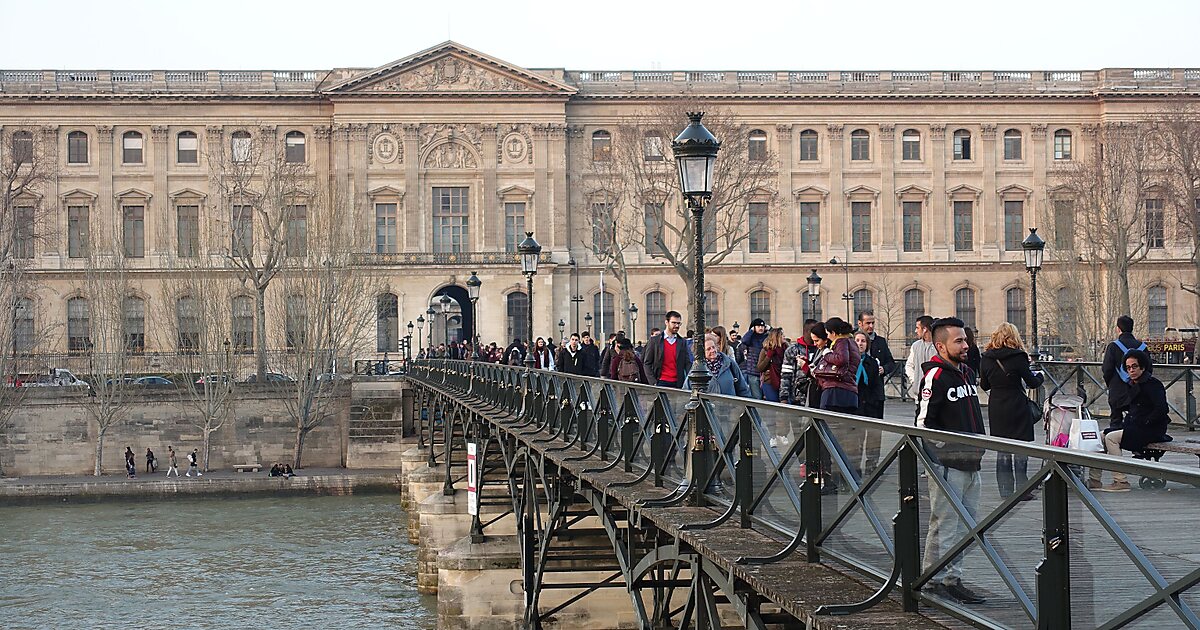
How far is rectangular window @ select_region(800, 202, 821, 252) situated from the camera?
7904 cm

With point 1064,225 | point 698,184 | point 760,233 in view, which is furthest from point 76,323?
point 698,184

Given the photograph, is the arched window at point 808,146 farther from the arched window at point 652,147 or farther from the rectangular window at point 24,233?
the rectangular window at point 24,233

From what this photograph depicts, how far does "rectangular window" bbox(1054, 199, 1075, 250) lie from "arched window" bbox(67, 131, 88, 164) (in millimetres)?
46531

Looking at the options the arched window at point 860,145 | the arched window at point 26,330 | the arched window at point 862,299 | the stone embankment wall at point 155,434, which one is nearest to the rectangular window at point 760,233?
the arched window at point 862,299

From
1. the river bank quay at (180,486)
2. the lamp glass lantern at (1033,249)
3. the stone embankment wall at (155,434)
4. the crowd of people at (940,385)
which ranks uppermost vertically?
the lamp glass lantern at (1033,249)

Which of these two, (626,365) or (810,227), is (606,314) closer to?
(810,227)

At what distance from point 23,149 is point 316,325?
17.7 metres

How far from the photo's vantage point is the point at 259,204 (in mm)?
65125

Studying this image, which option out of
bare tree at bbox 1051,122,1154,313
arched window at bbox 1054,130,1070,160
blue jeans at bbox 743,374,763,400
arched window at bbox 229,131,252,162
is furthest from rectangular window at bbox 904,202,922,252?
blue jeans at bbox 743,374,763,400

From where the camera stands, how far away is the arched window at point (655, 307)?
77625mm

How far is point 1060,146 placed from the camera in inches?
3108

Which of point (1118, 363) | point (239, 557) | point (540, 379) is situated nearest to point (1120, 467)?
point (1118, 363)

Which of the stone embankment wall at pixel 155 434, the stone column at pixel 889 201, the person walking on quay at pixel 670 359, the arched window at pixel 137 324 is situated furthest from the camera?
the stone column at pixel 889 201

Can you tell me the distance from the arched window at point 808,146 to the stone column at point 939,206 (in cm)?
605
